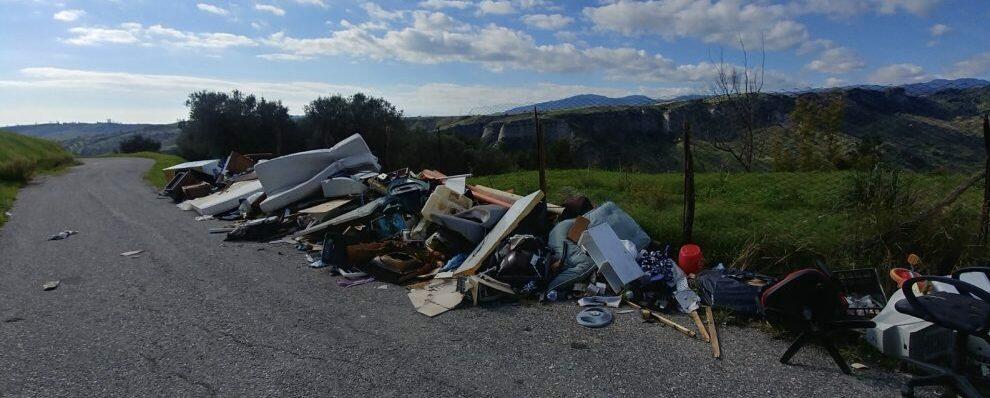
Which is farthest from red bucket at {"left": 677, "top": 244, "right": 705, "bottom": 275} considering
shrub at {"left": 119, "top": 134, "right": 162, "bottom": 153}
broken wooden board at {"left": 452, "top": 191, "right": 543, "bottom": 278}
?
shrub at {"left": 119, "top": 134, "right": 162, "bottom": 153}

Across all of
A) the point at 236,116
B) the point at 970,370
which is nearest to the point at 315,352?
the point at 970,370

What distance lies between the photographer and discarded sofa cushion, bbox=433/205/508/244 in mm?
7047

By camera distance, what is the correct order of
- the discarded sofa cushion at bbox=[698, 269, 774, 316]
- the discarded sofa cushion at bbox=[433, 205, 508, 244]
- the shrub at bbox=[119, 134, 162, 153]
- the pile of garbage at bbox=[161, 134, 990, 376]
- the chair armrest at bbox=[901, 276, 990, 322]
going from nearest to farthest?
the chair armrest at bbox=[901, 276, 990, 322]
the discarded sofa cushion at bbox=[698, 269, 774, 316]
the pile of garbage at bbox=[161, 134, 990, 376]
the discarded sofa cushion at bbox=[433, 205, 508, 244]
the shrub at bbox=[119, 134, 162, 153]

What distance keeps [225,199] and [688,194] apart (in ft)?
32.9

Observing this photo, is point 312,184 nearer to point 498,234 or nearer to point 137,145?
point 498,234

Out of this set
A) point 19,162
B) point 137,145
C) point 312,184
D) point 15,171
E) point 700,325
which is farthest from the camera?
point 137,145

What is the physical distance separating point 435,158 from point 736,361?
956 inches

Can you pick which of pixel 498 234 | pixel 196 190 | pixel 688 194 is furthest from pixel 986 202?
pixel 196 190

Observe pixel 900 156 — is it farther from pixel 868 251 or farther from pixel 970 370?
pixel 970 370

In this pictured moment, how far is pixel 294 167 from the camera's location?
11.2m

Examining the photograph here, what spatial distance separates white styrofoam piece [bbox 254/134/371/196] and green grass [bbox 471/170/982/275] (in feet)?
13.9

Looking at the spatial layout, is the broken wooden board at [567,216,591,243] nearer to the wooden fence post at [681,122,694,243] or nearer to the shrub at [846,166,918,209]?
the wooden fence post at [681,122,694,243]

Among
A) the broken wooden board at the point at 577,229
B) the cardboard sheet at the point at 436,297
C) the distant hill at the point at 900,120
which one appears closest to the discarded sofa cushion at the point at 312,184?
the distant hill at the point at 900,120

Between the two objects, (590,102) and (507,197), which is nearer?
(507,197)
